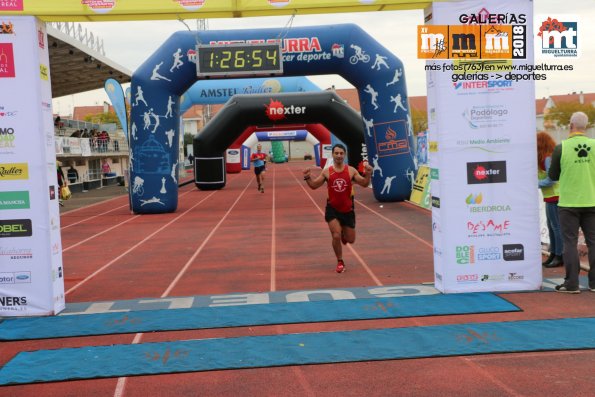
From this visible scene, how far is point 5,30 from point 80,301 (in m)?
3.36

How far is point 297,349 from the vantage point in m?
5.70

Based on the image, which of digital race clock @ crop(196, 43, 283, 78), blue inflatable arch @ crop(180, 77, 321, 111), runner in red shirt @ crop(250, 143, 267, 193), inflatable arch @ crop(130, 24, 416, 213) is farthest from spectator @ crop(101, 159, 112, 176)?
digital race clock @ crop(196, 43, 283, 78)

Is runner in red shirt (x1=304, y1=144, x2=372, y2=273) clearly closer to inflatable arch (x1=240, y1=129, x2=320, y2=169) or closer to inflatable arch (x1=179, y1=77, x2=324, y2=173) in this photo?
inflatable arch (x1=179, y1=77, x2=324, y2=173)

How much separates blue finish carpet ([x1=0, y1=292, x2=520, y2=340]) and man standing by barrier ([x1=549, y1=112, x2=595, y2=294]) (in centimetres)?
101

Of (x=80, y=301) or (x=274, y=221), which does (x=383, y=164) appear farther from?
(x=80, y=301)

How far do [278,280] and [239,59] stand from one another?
747 centimetres

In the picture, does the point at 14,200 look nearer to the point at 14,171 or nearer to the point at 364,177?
the point at 14,171

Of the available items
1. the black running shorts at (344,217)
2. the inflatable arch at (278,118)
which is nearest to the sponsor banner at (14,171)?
the black running shorts at (344,217)

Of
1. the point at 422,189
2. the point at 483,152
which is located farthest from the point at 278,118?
the point at 483,152

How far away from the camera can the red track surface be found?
485 cm

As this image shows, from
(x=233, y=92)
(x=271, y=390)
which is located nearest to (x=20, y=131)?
(x=271, y=390)

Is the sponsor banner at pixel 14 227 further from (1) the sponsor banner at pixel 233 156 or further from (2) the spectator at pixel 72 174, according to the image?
(1) the sponsor banner at pixel 233 156

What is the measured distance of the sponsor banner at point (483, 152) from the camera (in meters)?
7.44

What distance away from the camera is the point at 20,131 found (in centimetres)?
717
